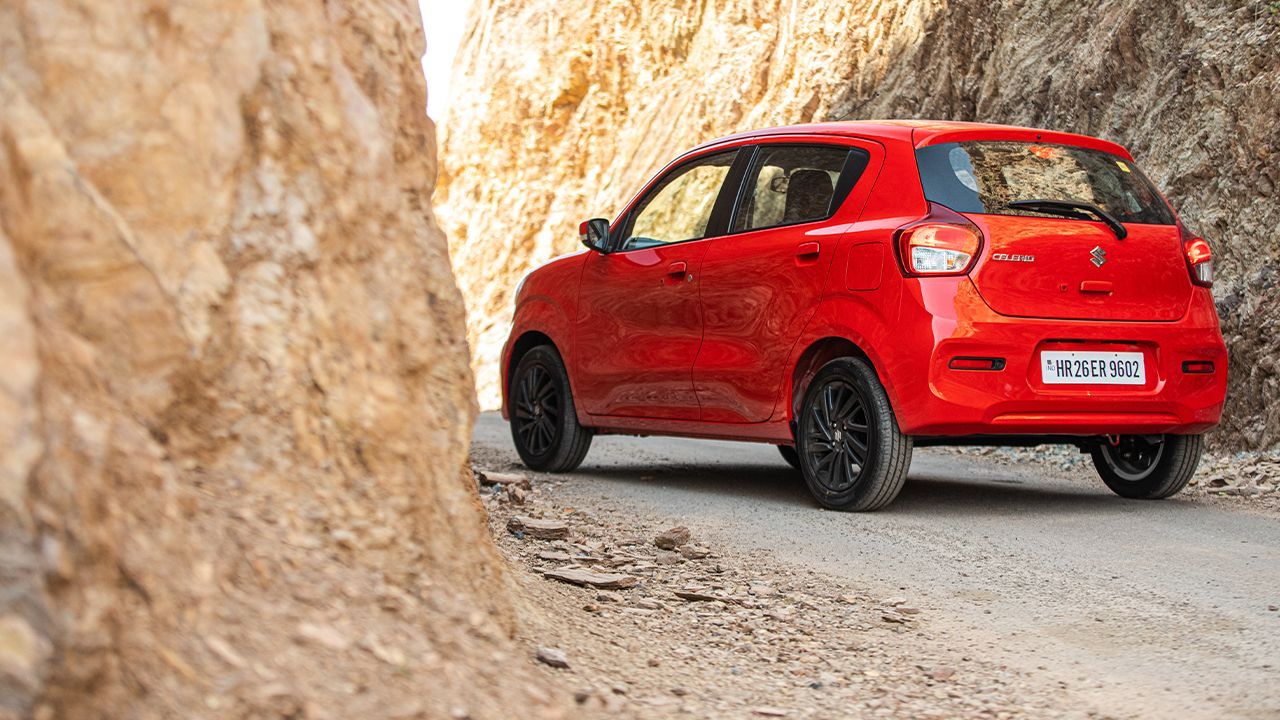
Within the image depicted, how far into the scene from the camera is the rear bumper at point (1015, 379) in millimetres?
6359

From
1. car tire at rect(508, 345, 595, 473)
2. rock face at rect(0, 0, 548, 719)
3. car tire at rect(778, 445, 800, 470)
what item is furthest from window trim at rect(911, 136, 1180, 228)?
rock face at rect(0, 0, 548, 719)

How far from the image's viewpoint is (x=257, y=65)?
10.5 feet

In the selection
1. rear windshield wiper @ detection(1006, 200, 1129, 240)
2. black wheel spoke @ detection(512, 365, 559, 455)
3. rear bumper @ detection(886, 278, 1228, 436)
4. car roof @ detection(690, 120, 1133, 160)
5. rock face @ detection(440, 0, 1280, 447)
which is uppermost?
rock face @ detection(440, 0, 1280, 447)

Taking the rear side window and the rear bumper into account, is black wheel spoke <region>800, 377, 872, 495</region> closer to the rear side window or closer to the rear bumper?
the rear bumper

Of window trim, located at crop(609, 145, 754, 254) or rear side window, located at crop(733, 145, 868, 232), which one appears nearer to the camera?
rear side window, located at crop(733, 145, 868, 232)

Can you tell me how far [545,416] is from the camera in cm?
909

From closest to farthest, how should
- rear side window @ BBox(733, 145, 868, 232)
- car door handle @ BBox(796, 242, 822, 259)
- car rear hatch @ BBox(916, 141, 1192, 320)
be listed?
car rear hatch @ BBox(916, 141, 1192, 320), car door handle @ BBox(796, 242, 822, 259), rear side window @ BBox(733, 145, 868, 232)

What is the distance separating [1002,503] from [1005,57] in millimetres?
9658

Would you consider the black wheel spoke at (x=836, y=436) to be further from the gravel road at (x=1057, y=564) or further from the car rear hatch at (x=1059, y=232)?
the car rear hatch at (x=1059, y=232)

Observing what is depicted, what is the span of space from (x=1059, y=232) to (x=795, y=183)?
4.63 feet

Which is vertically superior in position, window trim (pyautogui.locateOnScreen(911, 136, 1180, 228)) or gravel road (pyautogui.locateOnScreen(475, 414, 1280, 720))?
window trim (pyautogui.locateOnScreen(911, 136, 1180, 228))

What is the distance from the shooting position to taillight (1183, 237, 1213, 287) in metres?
6.95

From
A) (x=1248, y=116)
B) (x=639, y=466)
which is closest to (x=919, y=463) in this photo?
(x=639, y=466)

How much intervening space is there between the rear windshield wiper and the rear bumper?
45 centimetres
